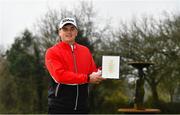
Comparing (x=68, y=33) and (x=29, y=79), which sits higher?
(x=68, y=33)

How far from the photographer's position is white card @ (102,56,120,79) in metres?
3.25

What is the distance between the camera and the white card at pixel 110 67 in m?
3.25

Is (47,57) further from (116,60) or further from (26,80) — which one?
(26,80)

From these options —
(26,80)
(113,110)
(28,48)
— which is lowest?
(113,110)

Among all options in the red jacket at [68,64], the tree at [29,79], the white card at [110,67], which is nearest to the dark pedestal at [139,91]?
the white card at [110,67]

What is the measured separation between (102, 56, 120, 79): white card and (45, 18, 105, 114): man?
0.37 feet

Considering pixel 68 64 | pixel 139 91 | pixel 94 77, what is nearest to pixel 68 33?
pixel 68 64

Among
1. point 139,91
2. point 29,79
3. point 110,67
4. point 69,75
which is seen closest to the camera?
point 69,75

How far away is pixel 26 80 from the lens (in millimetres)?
23781

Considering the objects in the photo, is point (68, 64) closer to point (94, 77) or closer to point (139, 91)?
point (94, 77)

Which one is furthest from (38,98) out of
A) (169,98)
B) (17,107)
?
(169,98)

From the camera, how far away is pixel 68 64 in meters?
3.11

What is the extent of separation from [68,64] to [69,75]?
0.10m

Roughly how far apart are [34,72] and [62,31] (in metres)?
20.8
